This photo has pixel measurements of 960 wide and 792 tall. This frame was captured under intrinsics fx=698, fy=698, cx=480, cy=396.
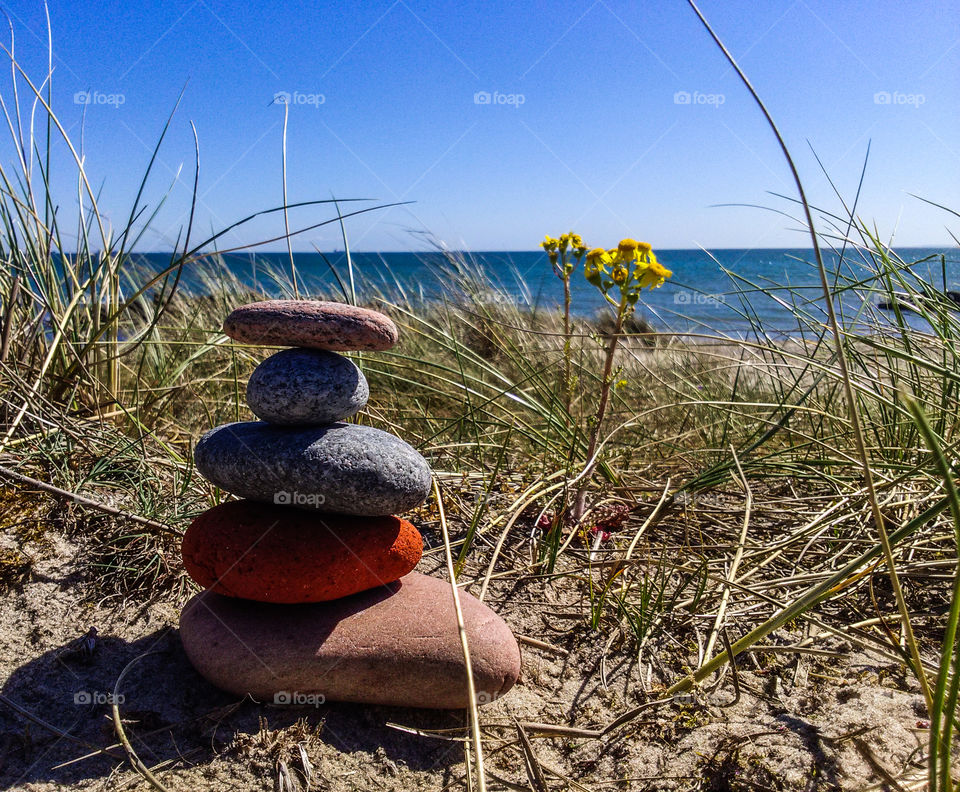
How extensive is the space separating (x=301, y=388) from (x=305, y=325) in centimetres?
17

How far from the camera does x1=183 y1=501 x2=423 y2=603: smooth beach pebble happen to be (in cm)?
187

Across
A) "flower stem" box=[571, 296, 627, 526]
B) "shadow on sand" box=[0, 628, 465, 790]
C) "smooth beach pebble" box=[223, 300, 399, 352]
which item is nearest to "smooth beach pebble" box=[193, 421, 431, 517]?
"smooth beach pebble" box=[223, 300, 399, 352]

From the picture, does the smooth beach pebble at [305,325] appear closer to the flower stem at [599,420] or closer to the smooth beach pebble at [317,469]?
the smooth beach pebble at [317,469]

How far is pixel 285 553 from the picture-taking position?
1.88 meters

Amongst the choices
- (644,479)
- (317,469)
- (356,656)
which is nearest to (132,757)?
(356,656)

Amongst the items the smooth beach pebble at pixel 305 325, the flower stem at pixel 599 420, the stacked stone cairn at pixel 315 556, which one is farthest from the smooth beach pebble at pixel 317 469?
the flower stem at pixel 599 420

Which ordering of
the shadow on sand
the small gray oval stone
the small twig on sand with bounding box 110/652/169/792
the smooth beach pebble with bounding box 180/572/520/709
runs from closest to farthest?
the small twig on sand with bounding box 110/652/169/792 → the shadow on sand → the smooth beach pebble with bounding box 180/572/520/709 → the small gray oval stone

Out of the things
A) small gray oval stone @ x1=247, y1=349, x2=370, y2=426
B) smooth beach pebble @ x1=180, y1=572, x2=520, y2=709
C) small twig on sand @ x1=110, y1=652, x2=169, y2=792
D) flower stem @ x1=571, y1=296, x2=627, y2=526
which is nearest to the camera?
small twig on sand @ x1=110, y1=652, x2=169, y2=792

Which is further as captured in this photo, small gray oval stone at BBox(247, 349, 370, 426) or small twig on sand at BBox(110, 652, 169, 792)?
small gray oval stone at BBox(247, 349, 370, 426)

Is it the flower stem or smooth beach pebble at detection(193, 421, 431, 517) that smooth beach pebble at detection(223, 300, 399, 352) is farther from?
the flower stem

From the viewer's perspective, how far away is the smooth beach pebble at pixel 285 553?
1.87 meters

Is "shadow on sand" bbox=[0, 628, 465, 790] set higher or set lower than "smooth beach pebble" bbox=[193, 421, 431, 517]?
lower

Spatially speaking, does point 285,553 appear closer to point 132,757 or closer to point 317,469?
point 317,469

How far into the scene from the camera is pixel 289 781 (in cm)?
157
